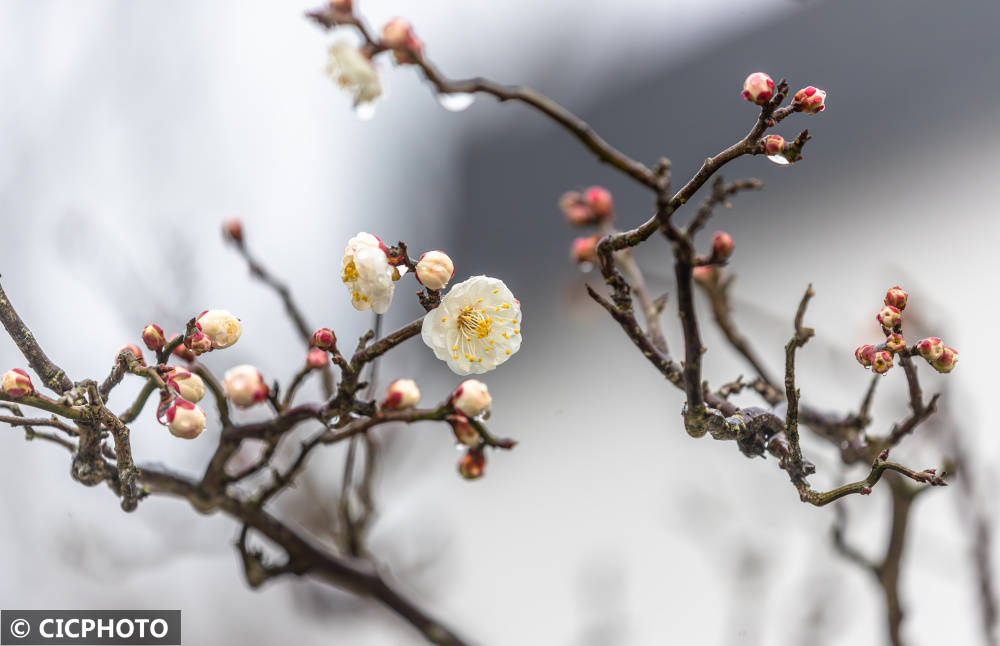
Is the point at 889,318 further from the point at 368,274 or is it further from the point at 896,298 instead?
the point at 368,274

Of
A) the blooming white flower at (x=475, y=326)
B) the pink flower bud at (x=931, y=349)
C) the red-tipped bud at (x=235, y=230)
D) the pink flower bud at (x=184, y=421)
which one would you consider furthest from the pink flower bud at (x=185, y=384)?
the pink flower bud at (x=931, y=349)

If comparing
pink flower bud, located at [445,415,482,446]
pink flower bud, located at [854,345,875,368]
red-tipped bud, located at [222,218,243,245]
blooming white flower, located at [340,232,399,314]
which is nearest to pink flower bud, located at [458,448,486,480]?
pink flower bud, located at [445,415,482,446]

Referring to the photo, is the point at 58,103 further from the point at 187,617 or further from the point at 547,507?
the point at 547,507

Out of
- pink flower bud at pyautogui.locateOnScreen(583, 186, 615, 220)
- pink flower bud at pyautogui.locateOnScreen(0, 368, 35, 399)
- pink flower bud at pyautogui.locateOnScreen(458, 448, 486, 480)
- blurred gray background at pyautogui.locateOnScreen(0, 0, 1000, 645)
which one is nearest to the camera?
pink flower bud at pyautogui.locateOnScreen(0, 368, 35, 399)

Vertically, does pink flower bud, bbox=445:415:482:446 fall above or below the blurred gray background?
below

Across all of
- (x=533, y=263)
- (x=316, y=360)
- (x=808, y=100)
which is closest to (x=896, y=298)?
(x=808, y=100)

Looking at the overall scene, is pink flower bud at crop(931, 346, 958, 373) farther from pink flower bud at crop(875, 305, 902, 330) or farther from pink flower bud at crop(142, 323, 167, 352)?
pink flower bud at crop(142, 323, 167, 352)

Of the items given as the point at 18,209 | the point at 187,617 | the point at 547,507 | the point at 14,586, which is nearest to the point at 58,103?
the point at 18,209
